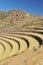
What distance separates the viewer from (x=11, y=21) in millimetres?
37281

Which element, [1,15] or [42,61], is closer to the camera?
[42,61]

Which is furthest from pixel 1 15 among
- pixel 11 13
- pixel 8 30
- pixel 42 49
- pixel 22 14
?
pixel 42 49

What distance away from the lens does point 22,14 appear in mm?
39312

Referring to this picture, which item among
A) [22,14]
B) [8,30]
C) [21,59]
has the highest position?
[22,14]

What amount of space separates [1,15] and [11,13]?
576 centimetres

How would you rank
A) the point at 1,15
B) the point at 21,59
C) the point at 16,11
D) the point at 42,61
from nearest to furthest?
the point at 42,61
the point at 21,59
the point at 16,11
the point at 1,15

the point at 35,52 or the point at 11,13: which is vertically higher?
the point at 11,13

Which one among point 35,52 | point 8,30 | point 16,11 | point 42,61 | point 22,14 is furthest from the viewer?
point 16,11

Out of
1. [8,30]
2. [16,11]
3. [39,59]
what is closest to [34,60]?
[39,59]

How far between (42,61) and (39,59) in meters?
0.56

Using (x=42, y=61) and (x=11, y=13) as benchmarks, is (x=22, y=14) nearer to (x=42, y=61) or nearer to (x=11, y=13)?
(x=11, y=13)

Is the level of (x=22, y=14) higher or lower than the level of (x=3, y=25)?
higher

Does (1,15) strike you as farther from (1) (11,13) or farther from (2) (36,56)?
(2) (36,56)

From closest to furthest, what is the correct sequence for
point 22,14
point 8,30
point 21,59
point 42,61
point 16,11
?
1. point 42,61
2. point 21,59
3. point 8,30
4. point 22,14
5. point 16,11
